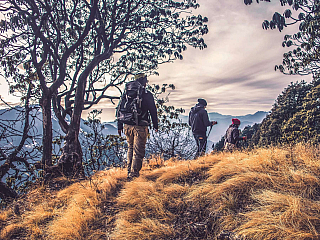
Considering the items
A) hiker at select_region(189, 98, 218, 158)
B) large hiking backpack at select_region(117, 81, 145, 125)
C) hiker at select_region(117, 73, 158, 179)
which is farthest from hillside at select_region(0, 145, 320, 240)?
hiker at select_region(189, 98, 218, 158)

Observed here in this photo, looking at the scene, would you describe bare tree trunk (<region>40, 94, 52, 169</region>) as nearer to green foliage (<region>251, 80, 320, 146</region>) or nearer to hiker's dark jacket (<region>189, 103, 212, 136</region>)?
hiker's dark jacket (<region>189, 103, 212, 136</region>)

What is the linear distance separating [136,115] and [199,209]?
2.36 meters

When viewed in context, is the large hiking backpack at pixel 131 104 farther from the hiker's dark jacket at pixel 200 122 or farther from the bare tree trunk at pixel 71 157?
the hiker's dark jacket at pixel 200 122

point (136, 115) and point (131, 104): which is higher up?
point (131, 104)

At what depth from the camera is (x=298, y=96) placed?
32188 mm

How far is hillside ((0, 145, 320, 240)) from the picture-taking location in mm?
1823

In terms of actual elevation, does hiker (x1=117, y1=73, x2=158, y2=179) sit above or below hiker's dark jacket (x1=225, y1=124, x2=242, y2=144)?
above

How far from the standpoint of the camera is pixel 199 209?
2408 millimetres

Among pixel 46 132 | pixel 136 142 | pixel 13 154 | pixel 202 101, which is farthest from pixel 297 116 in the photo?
pixel 13 154

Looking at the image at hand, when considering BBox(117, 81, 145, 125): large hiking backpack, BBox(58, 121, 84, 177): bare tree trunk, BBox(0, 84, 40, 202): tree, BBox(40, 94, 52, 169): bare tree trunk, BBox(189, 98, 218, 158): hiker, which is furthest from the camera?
BBox(189, 98, 218, 158): hiker

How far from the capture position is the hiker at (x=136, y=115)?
161 inches

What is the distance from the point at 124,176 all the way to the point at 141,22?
21.3ft

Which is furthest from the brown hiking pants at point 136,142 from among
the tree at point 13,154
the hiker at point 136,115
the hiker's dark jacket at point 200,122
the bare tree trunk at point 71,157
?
the hiker's dark jacket at point 200,122

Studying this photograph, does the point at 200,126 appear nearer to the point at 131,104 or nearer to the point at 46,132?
the point at 131,104
